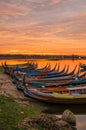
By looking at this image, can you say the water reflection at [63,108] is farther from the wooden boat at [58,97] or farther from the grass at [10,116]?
the grass at [10,116]

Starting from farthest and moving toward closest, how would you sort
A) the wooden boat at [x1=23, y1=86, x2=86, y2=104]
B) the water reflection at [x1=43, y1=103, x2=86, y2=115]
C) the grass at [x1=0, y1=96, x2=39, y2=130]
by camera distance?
the wooden boat at [x1=23, y1=86, x2=86, y2=104] < the water reflection at [x1=43, y1=103, x2=86, y2=115] < the grass at [x1=0, y1=96, x2=39, y2=130]

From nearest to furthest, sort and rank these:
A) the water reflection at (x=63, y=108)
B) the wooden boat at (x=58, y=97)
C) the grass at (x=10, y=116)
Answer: the grass at (x=10, y=116) → the water reflection at (x=63, y=108) → the wooden boat at (x=58, y=97)

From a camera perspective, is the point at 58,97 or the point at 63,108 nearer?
the point at 58,97

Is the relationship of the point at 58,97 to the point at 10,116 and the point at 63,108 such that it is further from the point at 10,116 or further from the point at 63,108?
the point at 10,116

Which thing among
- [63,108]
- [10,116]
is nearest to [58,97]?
[63,108]

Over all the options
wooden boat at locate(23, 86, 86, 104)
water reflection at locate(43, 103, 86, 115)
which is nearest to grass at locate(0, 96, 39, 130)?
water reflection at locate(43, 103, 86, 115)

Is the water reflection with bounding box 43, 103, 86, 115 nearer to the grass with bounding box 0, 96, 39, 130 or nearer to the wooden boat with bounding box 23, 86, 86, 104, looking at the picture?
the wooden boat with bounding box 23, 86, 86, 104

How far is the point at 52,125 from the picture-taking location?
34.0 feet

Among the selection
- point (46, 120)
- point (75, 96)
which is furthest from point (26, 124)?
point (75, 96)

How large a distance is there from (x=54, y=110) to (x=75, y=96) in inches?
62.3

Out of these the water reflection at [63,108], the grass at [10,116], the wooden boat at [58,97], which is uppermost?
the grass at [10,116]

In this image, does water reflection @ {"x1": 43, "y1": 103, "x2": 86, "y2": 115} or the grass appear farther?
water reflection @ {"x1": 43, "y1": 103, "x2": 86, "y2": 115}

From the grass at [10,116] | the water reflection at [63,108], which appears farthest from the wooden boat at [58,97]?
the grass at [10,116]

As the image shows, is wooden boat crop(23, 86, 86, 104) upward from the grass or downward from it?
downward
